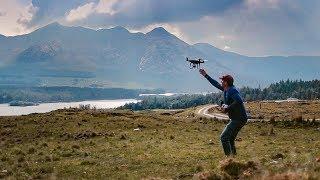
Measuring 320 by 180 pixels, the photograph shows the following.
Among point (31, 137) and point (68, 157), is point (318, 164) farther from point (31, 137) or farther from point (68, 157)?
point (31, 137)

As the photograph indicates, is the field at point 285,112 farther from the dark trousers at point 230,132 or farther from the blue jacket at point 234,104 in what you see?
the blue jacket at point 234,104

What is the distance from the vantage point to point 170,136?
35750 millimetres

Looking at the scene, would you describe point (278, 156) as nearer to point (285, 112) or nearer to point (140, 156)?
point (140, 156)

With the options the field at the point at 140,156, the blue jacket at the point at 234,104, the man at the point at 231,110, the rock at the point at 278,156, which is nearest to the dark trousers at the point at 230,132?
the man at the point at 231,110

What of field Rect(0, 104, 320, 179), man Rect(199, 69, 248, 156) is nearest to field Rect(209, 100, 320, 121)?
field Rect(0, 104, 320, 179)

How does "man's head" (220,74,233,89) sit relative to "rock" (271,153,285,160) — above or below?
above

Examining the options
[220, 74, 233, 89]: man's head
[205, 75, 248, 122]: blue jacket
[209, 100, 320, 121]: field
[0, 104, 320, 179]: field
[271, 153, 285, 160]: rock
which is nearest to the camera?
[0, 104, 320, 179]: field

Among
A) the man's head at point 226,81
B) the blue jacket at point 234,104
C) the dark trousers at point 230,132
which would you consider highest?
the man's head at point 226,81

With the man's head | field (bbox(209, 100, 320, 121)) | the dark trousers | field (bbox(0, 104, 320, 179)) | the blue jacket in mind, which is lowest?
field (bbox(209, 100, 320, 121))

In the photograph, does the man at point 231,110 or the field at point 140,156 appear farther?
the man at point 231,110

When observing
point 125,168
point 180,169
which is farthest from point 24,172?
point 180,169

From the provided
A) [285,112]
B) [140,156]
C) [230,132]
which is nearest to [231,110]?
[230,132]

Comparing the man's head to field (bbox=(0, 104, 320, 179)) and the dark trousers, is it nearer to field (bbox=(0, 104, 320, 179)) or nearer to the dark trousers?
the dark trousers

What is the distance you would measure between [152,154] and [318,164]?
38.5 feet
